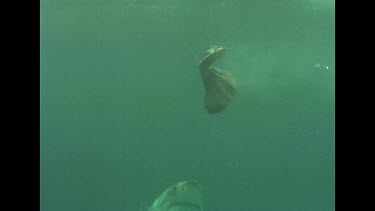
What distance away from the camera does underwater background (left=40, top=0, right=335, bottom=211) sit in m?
15.9

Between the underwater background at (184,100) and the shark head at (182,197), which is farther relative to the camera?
the underwater background at (184,100)

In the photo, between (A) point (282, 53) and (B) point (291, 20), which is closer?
(B) point (291, 20)

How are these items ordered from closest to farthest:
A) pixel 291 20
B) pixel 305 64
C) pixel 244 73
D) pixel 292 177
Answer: pixel 291 20 → pixel 244 73 → pixel 305 64 → pixel 292 177

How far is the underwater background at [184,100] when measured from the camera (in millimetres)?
15938

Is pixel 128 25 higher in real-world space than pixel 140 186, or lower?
higher

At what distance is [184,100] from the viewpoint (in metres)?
20.1

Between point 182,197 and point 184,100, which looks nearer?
point 182,197

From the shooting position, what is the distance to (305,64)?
17.7m

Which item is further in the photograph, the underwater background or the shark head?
the underwater background
